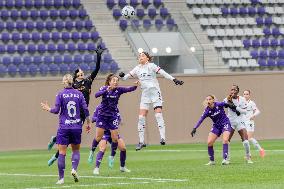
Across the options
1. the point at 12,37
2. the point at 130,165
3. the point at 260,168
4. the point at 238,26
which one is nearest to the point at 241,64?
the point at 238,26

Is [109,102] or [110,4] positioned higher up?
[110,4]

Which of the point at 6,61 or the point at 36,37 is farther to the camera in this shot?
the point at 36,37

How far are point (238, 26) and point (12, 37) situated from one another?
12.5 metres

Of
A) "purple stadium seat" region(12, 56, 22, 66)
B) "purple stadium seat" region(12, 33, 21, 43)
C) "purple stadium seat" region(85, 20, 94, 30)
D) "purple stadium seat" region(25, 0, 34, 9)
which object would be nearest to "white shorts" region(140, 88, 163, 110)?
"purple stadium seat" region(12, 56, 22, 66)

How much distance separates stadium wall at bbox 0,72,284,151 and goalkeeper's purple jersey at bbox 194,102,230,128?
47.1ft

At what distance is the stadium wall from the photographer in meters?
34.8

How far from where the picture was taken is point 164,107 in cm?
3688

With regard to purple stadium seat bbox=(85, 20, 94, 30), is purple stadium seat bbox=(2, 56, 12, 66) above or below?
below

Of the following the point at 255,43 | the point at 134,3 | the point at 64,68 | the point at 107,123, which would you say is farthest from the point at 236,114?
the point at 134,3

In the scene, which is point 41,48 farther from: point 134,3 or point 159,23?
point 134,3

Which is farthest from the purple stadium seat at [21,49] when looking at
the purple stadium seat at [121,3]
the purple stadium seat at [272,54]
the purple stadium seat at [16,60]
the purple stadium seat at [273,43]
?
the purple stadium seat at [273,43]

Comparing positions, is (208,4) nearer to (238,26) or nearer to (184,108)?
(238,26)

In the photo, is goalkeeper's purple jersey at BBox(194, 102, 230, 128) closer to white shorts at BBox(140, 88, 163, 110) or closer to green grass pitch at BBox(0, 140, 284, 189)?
green grass pitch at BBox(0, 140, 284, 189)

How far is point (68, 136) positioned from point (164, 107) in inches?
816
